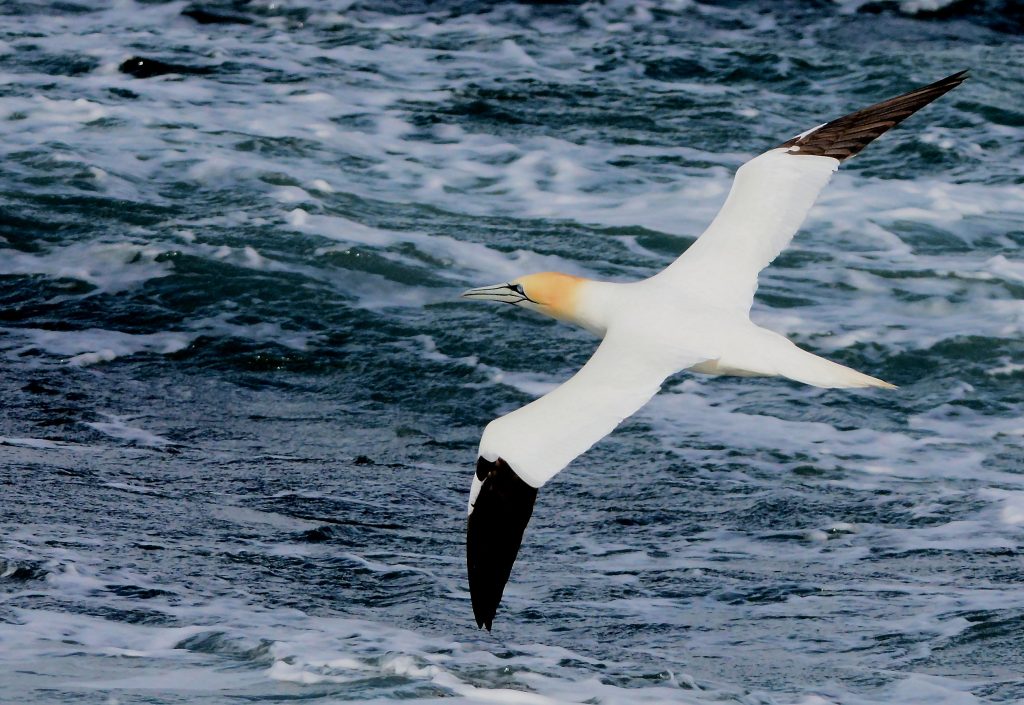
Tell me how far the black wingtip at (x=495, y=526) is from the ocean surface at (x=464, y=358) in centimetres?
36

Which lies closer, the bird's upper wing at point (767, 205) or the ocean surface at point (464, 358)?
the ocean surface at point (464, 358)

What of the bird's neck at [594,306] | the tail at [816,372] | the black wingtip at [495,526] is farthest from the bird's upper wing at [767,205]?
the black wingtip at [495,526]

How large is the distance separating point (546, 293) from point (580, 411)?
1382 millimetres

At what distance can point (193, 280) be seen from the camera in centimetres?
1084

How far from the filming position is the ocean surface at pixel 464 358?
20.6 feet

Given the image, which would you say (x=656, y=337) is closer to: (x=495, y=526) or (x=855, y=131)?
(x=495, y=526)

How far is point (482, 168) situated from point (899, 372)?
4.78 metres

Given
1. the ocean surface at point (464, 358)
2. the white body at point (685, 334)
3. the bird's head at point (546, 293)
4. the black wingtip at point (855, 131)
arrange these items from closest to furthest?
the white body at point (685, 334), the ocean surface at point (464, 358), the bird's head at point (546, 293), the black wingtip at point (855, 131)

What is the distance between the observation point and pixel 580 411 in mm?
6152

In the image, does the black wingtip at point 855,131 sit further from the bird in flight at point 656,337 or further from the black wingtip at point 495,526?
the black wingtip at point 495,526

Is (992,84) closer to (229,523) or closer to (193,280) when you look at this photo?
(193,280)

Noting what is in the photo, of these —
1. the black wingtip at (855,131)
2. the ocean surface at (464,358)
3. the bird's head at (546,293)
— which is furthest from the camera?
the black wingtip at (855,131)

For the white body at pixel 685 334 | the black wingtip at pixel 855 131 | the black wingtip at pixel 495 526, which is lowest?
the black wingtip at pixel 495 526

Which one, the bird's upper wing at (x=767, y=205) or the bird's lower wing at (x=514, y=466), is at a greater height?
the bird's upper wing at (x=767, y=205)
